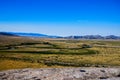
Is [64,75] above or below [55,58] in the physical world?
above

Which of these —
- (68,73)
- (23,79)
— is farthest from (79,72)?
(23,79)

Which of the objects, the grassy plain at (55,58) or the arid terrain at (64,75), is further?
the grassy plain at (55,58)

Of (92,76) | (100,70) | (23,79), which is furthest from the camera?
(100,70)

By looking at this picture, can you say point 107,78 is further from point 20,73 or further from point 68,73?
point 20,73

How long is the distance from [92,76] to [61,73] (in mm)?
3629

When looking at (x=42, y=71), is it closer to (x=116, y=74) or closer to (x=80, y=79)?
(x=80, y=79)

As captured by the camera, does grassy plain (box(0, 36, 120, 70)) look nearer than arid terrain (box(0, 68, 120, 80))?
No

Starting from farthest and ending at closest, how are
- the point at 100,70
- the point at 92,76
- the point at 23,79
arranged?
the point at 100,70 → the point at 92,76 → the point at 23,79

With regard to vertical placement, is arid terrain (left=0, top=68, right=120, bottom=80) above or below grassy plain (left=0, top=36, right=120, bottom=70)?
above

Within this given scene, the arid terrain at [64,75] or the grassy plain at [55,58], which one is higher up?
the arid terrain at [64,75]

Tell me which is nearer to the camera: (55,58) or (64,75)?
(64,75)

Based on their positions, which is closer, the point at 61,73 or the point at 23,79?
the point at 23,79

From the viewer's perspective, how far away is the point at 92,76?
81.1 ft

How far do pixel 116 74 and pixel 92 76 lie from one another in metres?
3.50
